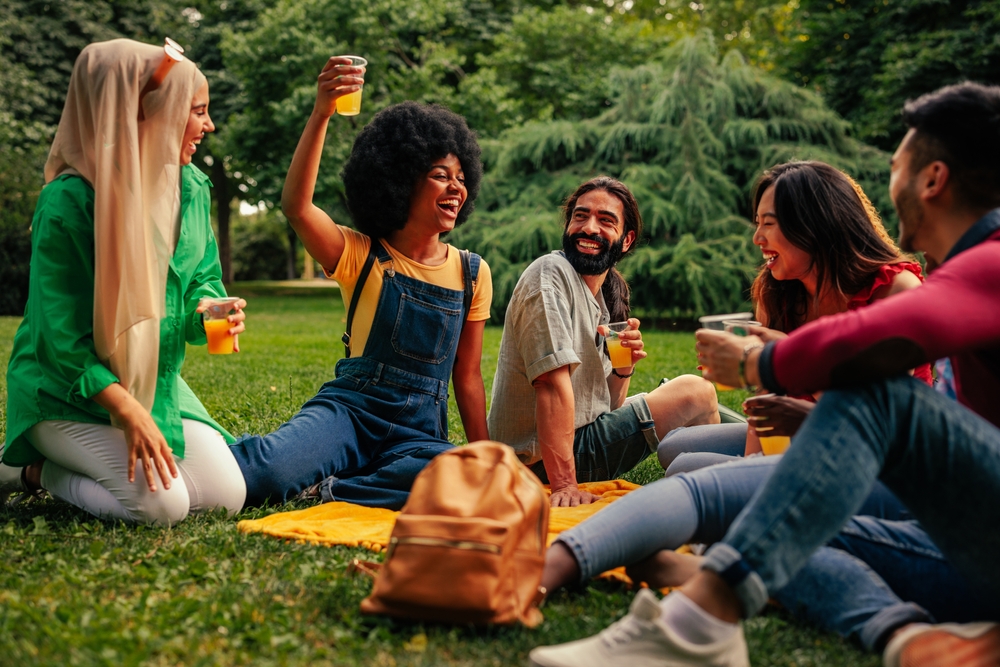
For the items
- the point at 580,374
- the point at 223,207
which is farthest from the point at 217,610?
the point at 223,207

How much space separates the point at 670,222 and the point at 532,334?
10092 millimetres

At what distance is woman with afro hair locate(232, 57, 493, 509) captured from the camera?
389 cm

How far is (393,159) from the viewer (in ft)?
13.4

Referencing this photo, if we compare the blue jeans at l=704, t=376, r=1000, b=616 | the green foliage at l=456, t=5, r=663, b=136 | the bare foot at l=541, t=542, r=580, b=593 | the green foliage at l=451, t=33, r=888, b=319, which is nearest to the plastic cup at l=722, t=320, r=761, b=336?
the blue jeans at l=704, t=376, r=1000, b=616

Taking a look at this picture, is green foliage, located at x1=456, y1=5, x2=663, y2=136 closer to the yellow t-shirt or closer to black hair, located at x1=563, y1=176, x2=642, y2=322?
black hair, located at x1=563, y1=176, x2=642, y2=322

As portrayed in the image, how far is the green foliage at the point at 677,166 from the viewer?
13.4 m

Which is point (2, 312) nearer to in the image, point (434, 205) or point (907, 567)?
point (434, 205)

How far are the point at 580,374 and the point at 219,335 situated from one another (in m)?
1.72

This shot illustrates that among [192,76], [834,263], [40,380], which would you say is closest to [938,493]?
[834,263]

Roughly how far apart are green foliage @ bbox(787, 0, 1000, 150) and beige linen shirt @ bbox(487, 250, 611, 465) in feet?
46.3

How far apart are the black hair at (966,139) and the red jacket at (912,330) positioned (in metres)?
0.19

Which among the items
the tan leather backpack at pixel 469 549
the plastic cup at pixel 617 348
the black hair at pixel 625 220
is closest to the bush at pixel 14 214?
the black hair at pixel 625 220

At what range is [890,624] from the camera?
227 cm

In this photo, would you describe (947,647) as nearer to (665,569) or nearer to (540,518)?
(665,569)
